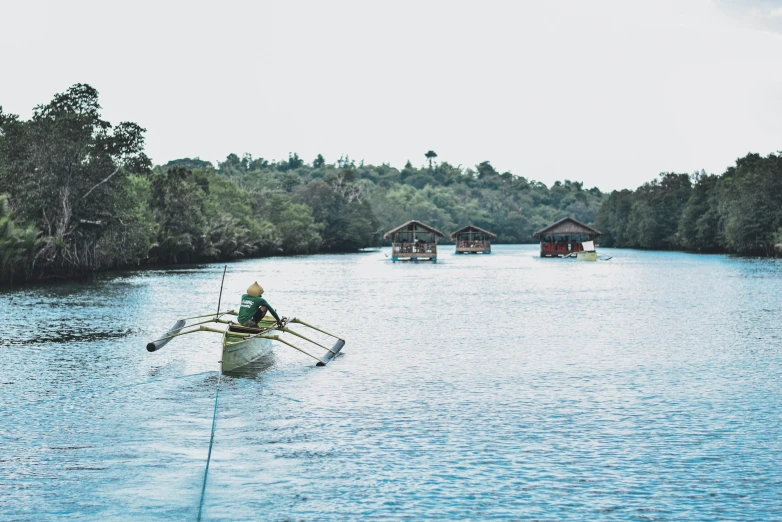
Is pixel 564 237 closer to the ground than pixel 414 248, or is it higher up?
higher up

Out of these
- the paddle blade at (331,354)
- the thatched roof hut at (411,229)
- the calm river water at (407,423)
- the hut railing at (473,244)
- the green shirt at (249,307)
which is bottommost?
the calm river water at (407,423)

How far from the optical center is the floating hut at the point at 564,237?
10800cm

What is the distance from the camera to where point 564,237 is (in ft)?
378

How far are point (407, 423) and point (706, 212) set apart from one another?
117 meters

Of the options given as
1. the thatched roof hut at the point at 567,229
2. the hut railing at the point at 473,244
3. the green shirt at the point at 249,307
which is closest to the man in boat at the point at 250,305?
the green shirt at the point at 249,307

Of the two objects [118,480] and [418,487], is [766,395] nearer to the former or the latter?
[418,487]

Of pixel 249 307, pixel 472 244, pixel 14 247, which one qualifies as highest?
pixel 472 244

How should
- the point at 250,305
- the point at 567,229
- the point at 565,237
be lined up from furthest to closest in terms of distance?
the point at 565,237 < the point at 567,229 < the point at 250,305

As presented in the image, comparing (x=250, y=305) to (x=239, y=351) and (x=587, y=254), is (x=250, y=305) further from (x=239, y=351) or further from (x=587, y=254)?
(x=587, y=254)

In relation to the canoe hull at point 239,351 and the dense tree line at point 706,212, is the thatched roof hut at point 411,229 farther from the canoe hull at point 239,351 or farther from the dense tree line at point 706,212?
the canoe hull at point 239,351

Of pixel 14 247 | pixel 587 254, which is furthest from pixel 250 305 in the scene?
pixel 587 254

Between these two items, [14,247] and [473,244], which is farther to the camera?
[473,244]

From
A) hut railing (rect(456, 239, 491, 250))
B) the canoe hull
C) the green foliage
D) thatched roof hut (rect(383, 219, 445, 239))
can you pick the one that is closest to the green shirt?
the canoe hull

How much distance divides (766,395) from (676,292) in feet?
103
